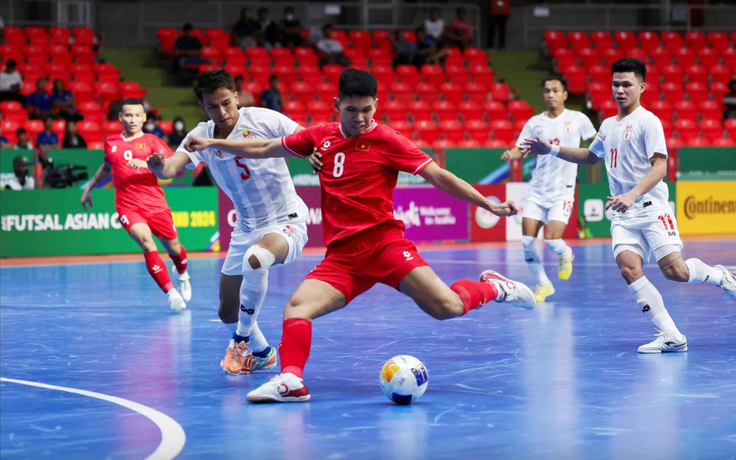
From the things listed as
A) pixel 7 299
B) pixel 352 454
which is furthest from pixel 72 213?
pixel 352 454

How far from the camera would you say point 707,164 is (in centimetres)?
2162

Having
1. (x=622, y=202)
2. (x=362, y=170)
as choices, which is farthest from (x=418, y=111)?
(x=362, y=170)

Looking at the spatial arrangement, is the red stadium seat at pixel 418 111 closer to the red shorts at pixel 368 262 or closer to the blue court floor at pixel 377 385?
the blue court floor at pixel 377 385

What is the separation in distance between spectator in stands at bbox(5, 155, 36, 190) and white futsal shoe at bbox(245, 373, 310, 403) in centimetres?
1294

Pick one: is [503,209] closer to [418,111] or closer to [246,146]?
[246,146]

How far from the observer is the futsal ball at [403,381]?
18.9 feet

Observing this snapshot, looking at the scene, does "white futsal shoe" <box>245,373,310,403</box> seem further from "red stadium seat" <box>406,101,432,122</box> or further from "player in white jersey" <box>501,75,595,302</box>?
"red stadium seat" <box>406,101,432,122</box>

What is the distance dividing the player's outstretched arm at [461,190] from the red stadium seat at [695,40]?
82.6 ft

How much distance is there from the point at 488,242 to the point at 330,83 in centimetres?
626

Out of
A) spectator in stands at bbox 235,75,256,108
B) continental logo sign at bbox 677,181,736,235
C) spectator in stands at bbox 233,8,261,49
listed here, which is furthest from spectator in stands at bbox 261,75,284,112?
continental logo sign at bbox 677,181,736,235

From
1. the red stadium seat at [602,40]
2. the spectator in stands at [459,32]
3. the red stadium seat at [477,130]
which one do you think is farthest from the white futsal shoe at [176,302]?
the red stadium seat at [602,40]

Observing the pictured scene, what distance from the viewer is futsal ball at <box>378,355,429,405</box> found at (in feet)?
18.9

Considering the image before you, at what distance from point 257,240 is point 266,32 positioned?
18.9 metres

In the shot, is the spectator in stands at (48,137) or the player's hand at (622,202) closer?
the player's hand at (622,202)
